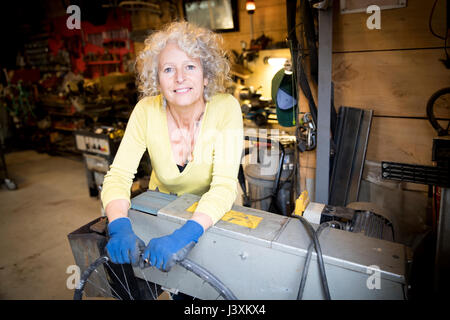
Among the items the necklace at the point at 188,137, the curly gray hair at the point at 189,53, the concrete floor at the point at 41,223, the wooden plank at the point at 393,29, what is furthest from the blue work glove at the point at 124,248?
the wooden plank at the point at 393,29

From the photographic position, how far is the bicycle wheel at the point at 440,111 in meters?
1.54

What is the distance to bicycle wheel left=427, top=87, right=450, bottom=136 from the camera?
154 centimetres

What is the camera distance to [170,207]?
104cm

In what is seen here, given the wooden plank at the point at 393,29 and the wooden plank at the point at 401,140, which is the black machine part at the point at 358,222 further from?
the wooden plank at the point at 393,29

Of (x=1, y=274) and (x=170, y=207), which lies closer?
(x=170, y=207)

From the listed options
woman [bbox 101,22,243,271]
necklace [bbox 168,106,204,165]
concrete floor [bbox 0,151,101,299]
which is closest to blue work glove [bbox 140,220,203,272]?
woman [bbox 101,22,243,271]

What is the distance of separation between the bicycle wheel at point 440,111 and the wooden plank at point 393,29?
0.24 m

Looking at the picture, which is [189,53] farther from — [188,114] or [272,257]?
[272,257]

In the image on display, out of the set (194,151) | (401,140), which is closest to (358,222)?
(194,151)

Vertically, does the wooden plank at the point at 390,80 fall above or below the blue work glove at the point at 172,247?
above

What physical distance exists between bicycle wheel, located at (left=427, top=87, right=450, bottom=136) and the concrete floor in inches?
92.4
